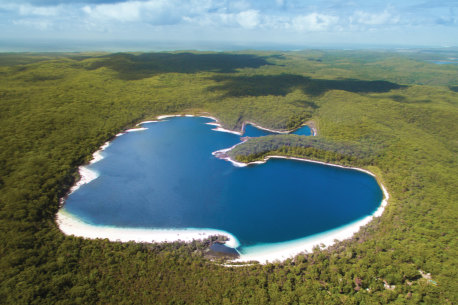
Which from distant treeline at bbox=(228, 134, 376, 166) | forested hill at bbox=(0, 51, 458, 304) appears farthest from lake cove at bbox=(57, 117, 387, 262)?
forested hill at bbox=(0, 51, 458, 304)

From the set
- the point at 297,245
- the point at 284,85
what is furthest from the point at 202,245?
the point at 284,85

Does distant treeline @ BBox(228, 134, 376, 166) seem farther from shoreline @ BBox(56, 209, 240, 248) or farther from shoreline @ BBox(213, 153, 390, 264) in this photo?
shoreline @ BBox(56, 209, 240, 248)

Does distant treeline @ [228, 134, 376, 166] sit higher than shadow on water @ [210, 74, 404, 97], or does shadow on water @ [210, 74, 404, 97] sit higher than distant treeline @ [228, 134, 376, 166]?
shadow on water @ [210, 74, 404, 97]

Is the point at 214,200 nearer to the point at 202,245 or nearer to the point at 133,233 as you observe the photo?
the point at 202,245

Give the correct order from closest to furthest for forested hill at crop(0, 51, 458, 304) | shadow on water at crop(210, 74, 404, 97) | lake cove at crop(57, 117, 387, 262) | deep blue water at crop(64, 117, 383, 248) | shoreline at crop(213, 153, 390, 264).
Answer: forested hill at crop(0, 51, 458, 304), shoreline at crop(213, 153, 390, 264), lake cove at crop(57, 117, 387, 262), deep blue water at crop(64, 117, 383, 248), shadow on water at crop(210, 74, 404, 97)

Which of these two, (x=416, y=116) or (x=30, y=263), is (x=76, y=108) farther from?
(x=416, y=116)
